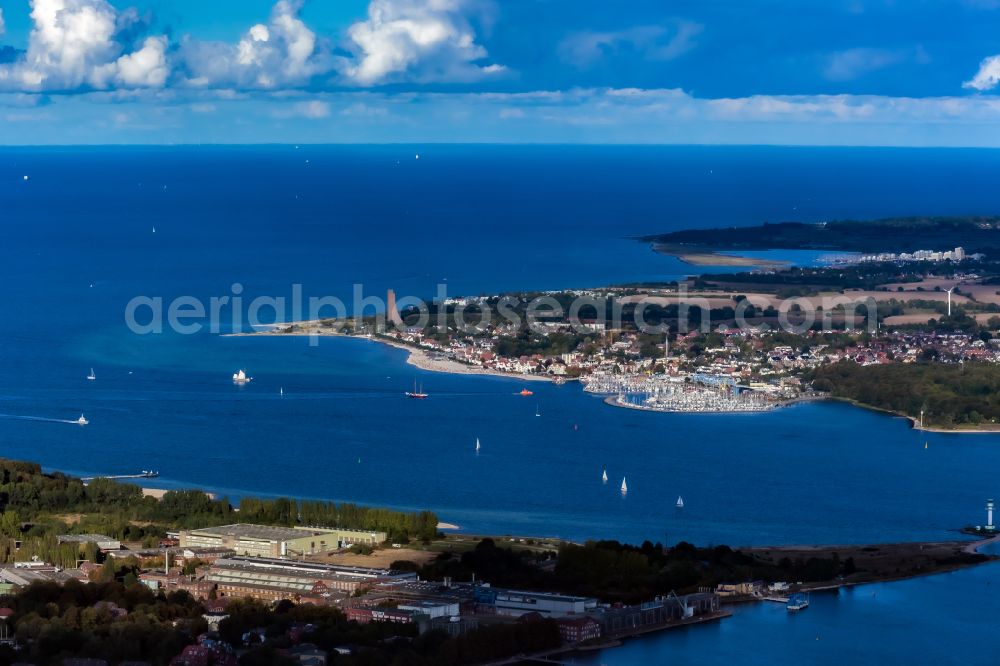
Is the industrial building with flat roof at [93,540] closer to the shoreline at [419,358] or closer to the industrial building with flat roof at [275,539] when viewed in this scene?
the industrial building with flat roof at [275,539]

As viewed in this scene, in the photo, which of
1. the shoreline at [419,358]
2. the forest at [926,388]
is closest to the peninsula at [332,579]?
the forest at [926,388]

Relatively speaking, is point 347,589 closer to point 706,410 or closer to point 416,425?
point 416,425

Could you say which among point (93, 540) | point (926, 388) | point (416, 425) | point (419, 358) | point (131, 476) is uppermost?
point (419, 358)

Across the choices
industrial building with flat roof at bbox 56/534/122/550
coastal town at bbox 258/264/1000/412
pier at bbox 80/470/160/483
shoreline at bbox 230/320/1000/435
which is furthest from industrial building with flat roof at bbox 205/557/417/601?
coastal town at bbox 258/264/1000/412

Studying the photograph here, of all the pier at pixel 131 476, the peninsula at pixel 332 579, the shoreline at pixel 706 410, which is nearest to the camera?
the peninsula at pixel 332 579

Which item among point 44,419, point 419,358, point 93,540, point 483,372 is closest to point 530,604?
point 93,540

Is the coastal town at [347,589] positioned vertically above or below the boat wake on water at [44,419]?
below

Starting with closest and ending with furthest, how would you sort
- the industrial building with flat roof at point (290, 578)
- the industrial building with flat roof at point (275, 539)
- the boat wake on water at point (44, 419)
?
the industrial building with flat roof at point (290, 578) < the industrial building with flat roof at point (275, 539) < the boat wake on water at point (44, 419)
